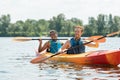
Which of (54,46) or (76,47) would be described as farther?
(54,46)

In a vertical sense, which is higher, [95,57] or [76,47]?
[76,47]

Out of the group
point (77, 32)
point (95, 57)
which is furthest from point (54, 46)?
point (95, 57)

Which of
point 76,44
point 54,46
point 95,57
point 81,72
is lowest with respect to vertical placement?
point 81,72

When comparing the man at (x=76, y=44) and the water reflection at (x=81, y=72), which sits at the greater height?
the man at (x=76, y=44)

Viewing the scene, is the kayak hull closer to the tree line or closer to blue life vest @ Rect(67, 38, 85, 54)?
blue life vest @ Rect(67, 38, 85, 54)

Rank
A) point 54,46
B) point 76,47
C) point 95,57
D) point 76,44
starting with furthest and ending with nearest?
point 54,46
point 76,44
point 76,47
point 95,57

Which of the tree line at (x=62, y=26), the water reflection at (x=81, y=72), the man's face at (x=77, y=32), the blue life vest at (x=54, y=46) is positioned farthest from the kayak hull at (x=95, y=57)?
the tree line at (x=62, y=26)

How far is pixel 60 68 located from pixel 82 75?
7.03 feet

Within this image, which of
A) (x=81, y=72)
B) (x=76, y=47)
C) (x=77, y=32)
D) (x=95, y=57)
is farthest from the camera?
(x=76, y=47)

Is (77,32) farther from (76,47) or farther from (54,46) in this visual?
(54,46)

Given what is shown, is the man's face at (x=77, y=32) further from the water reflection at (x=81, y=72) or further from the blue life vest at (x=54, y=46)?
the blue life vest at (x=54, y=46)

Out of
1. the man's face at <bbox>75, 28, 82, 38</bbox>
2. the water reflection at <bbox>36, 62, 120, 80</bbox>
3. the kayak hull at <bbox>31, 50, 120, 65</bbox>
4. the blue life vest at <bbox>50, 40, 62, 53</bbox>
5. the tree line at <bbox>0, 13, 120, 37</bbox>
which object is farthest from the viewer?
the tree line at <bbox>0, 13, 120, 37</bbox>

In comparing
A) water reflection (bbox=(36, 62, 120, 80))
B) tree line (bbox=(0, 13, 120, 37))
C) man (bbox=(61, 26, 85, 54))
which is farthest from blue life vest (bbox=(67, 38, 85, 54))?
tree line (bbox=(0, 13, 120, 37))

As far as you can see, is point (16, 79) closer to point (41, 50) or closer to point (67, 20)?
point (41, 50)
